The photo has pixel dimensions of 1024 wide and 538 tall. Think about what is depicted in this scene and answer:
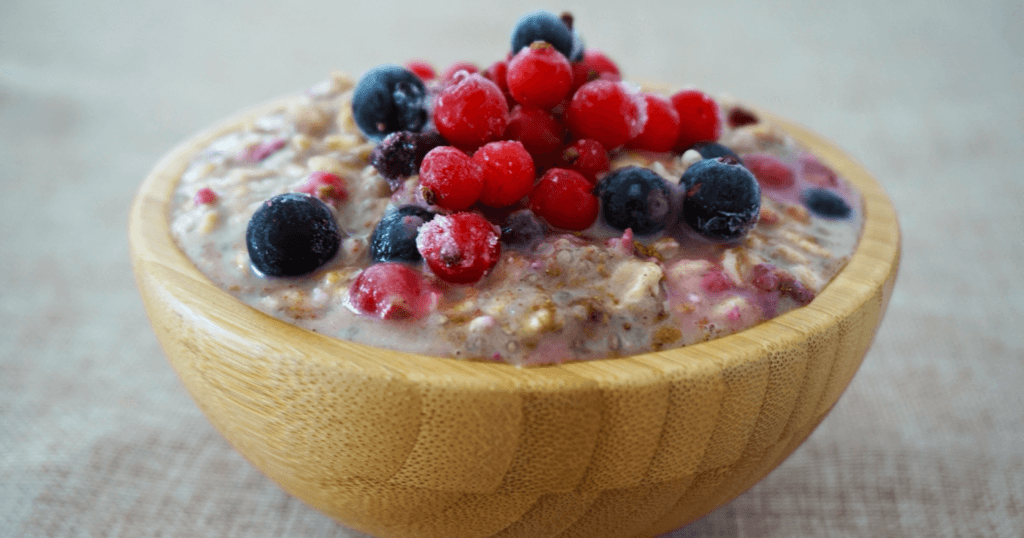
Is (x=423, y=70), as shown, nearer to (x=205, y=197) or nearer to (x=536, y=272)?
(x=205, y=197)

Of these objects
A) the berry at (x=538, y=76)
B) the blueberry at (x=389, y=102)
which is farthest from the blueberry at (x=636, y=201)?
the blueberry at (x=389, y=102)

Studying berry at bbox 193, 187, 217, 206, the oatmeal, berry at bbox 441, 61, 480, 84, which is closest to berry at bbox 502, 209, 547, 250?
the oatmeal

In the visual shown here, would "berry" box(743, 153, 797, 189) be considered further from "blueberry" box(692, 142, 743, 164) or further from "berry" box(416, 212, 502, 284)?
"berry" box(416, 212, 502, 284)

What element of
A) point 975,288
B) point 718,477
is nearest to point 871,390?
point 975,288

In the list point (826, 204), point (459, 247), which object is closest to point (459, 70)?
point (459, 247)

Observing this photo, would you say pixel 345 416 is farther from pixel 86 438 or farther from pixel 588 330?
pixel 86 438

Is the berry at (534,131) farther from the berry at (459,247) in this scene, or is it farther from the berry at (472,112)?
the berry at (459,247)
